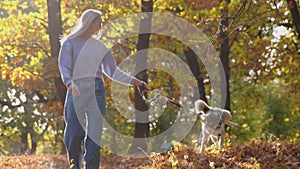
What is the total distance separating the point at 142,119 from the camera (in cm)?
1405

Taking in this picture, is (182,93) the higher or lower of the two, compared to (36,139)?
higher

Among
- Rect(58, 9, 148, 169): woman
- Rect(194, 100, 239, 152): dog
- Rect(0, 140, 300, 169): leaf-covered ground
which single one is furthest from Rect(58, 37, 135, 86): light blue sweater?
Rect(194, 100, 239, 152): dog

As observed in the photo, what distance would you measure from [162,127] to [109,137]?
5.18 m

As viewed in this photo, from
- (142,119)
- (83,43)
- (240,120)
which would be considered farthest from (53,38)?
(240,120)

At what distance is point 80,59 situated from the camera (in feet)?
17.2

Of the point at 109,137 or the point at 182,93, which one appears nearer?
the point at 182,93

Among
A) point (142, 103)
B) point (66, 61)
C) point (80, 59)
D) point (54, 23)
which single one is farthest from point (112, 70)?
point (142, 103)

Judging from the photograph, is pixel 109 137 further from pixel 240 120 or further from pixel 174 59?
pixel 174 59

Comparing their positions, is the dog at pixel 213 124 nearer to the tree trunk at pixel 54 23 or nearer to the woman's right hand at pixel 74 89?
the tree trunk at pixel 54 23

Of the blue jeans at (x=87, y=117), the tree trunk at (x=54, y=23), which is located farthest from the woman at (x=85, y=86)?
the tree trunk at (x=54, y=23)

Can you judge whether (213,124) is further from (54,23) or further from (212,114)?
(54,23)

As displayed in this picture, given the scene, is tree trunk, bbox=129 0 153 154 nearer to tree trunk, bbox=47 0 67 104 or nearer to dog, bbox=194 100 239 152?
tree trunk, bbox=47 0 67 104

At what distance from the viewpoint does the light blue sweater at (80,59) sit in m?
5.16

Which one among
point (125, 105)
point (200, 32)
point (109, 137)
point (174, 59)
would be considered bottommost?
point (109, 137)
